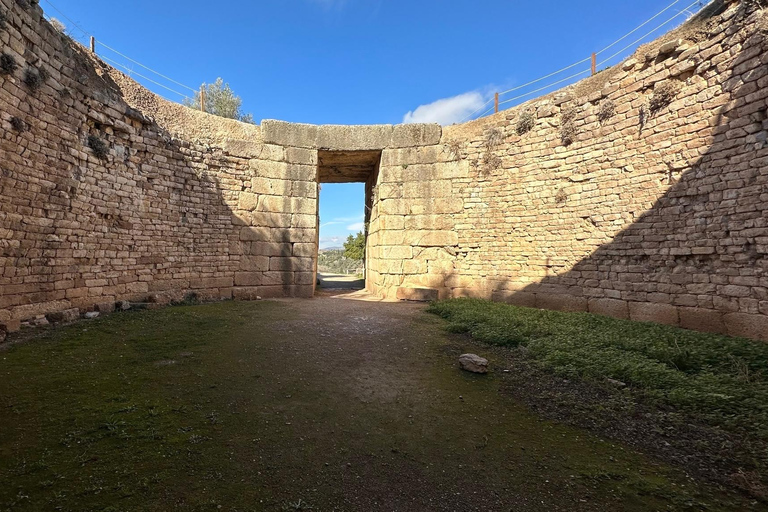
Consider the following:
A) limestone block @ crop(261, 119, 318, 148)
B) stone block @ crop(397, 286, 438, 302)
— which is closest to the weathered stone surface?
limestone block @ crop(261, 119, 318, 148)

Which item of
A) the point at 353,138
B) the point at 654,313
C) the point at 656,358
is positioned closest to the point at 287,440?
the point at 656,358

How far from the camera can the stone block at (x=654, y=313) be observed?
648 centimetres

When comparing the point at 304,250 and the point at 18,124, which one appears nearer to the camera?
the point at 18,124

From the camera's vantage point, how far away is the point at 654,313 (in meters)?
6.75

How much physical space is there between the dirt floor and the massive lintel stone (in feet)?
26.3

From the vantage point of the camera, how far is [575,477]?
98.0 inches

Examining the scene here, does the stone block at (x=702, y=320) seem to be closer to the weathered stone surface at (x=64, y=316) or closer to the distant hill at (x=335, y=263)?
the weathered stone surface at (x=64, y=316)

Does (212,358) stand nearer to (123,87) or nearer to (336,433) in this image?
(336,433)

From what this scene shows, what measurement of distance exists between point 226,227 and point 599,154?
1020 cm

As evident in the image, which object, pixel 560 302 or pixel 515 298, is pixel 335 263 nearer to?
pixel 515 298

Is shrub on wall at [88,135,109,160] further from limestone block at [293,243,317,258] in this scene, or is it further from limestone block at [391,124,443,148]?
limestone block at [391,124,443,148]

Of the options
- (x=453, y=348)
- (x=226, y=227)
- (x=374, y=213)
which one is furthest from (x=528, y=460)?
(x=374, y=213)

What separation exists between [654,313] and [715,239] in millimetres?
1727

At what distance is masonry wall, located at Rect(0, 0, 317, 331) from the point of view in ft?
18.2
